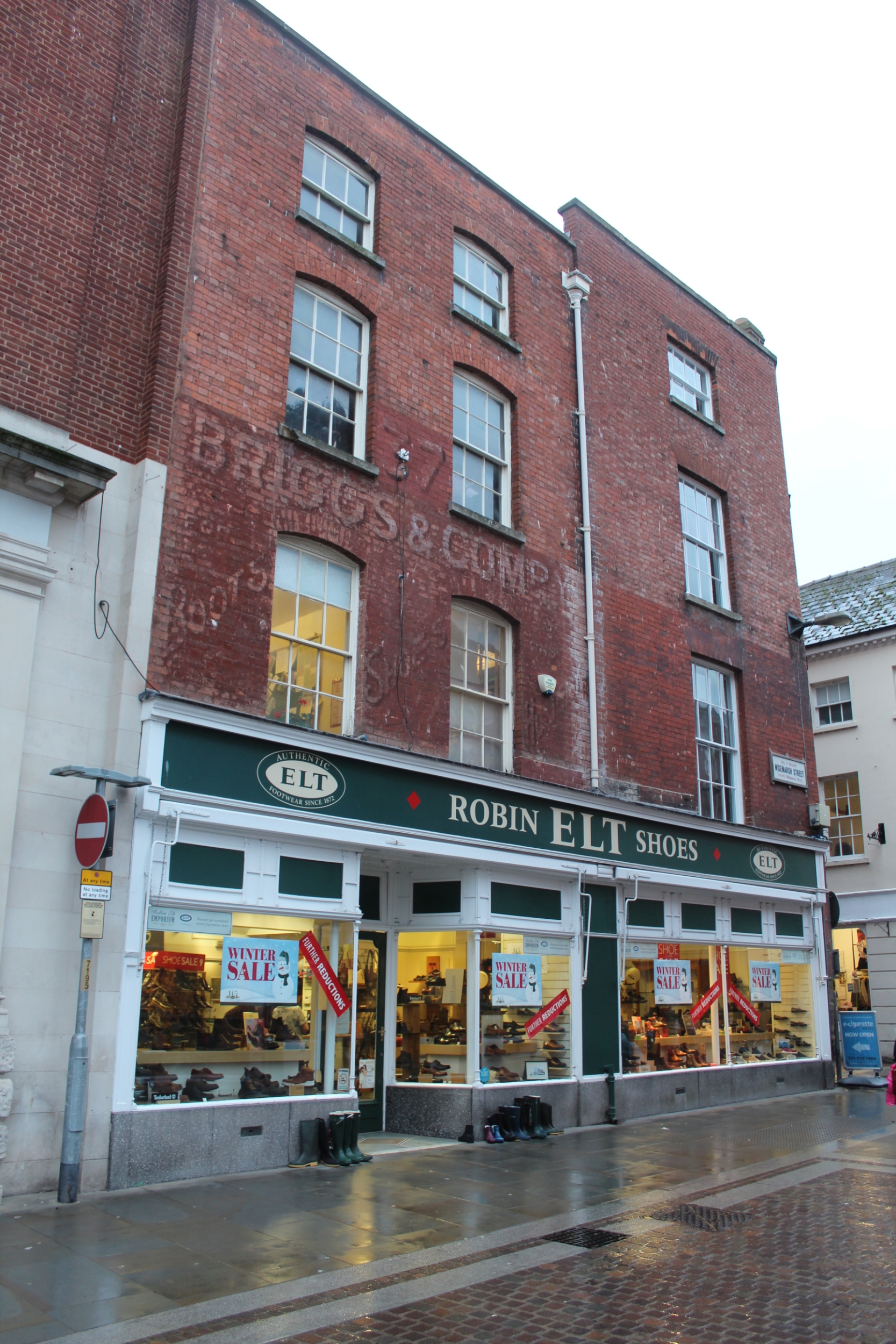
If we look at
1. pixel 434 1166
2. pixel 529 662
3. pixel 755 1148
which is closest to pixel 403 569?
pixel 529 662

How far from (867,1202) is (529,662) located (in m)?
7.86

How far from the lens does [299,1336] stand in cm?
561

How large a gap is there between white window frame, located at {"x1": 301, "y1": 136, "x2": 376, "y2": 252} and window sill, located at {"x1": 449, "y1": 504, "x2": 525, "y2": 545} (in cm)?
377

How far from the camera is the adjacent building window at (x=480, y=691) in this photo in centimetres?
1357

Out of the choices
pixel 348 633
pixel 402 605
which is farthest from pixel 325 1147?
pixel 402 605

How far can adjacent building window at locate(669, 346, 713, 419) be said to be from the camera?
64.9 ft

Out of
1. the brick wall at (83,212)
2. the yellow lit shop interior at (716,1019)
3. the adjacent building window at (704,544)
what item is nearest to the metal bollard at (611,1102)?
the yellow lit shop interior at (716,1019)

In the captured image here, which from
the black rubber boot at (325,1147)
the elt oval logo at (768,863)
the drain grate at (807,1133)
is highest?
the elt oval logo at (768,863)

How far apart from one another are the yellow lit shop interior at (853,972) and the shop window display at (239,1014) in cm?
1691

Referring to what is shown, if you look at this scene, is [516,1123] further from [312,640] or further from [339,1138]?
[312,640]

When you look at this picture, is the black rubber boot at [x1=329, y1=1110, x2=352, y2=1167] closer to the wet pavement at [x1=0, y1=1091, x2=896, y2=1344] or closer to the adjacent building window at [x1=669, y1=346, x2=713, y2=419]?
the wet pavement at [x1=0, y1=1091, x2=896, y2=1344]

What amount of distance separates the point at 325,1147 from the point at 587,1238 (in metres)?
3.51

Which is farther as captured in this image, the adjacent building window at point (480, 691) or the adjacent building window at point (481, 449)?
the adjacent building window at point (481, 449)

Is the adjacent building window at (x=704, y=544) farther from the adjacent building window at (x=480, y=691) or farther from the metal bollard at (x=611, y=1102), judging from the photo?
the metal bollard at (x=611, y=1102)
